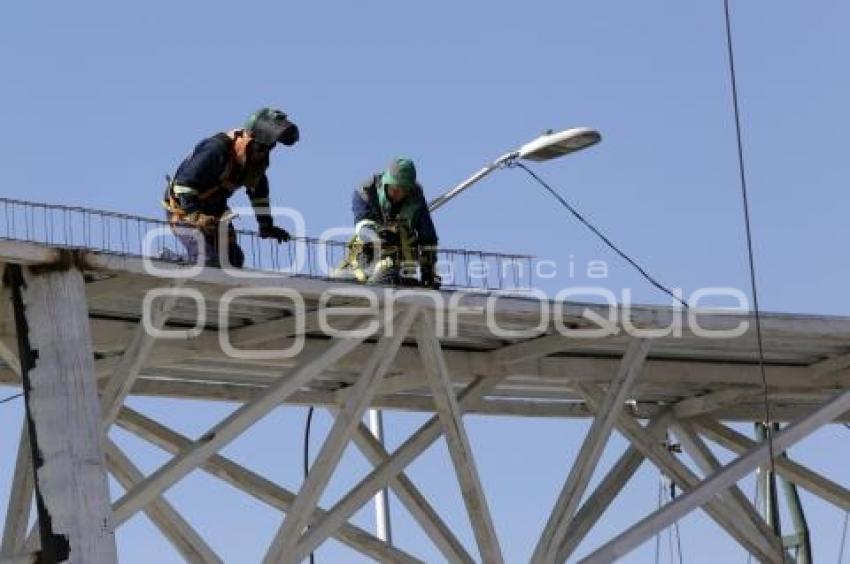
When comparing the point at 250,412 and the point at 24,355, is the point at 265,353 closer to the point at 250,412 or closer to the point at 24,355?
the point at 250,412

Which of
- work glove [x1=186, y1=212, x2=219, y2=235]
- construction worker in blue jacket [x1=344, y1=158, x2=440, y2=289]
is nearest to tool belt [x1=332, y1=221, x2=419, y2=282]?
construction worker in blue jacket [x1=344, y1=158, x2=440, y2=289]

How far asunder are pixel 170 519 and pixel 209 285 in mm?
4275

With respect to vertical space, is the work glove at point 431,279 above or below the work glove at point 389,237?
below

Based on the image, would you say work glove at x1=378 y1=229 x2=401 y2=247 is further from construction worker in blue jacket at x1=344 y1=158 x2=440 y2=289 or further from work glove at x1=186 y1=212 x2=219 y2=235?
work glove at x1=186 y1=212 x2=219 y2=235

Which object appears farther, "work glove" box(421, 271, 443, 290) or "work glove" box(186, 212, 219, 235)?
"work glove" box(421, 271, 443, 290)

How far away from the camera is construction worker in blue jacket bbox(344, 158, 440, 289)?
114ft

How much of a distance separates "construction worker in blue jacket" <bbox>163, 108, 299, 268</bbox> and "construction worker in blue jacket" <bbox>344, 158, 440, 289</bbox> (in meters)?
1.43

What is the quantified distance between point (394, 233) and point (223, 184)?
2.60 m

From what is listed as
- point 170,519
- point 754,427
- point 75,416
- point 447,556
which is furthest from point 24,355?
point 754,427

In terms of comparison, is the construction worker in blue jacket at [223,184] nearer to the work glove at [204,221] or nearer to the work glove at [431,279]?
the work glove at [204,221]

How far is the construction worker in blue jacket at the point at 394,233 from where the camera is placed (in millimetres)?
34625

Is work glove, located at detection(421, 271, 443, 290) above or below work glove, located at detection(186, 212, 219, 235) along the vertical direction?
below

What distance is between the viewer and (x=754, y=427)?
45.8 meters

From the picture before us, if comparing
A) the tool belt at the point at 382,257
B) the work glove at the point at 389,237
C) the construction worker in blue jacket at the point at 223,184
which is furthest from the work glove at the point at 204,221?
the work glove at the point at 389,237
